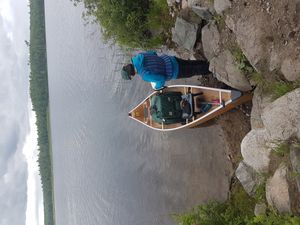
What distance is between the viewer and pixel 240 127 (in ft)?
20.6

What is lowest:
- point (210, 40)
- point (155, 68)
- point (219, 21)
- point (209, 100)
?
point (209, 100)

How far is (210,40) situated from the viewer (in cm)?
599

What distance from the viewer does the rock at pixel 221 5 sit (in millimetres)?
4992

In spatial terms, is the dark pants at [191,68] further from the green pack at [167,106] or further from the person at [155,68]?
the green pack at [167,106]

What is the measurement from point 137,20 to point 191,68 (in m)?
2.28

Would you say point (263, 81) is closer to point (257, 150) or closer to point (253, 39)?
point (253, 39)

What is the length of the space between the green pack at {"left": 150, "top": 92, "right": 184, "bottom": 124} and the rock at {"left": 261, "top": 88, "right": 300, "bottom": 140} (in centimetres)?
236

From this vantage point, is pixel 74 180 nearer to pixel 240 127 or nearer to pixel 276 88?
pixel 240 127

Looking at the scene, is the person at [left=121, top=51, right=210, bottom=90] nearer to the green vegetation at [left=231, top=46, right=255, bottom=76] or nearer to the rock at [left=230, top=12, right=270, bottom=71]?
the green vegetation at [left=231, top=46, right=255, bottom=76]

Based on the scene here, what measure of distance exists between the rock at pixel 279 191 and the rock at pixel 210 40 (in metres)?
2.13

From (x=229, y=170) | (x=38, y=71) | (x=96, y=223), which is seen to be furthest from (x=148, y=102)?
(x=38, y=71)

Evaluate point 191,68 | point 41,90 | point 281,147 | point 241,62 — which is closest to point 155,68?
point 191,68

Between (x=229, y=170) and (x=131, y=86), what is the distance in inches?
184

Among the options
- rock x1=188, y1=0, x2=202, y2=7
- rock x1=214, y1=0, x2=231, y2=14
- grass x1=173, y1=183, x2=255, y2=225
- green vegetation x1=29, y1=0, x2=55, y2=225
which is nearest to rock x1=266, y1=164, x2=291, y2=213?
grass x1=173, y1=183, x2=255, y2=225
